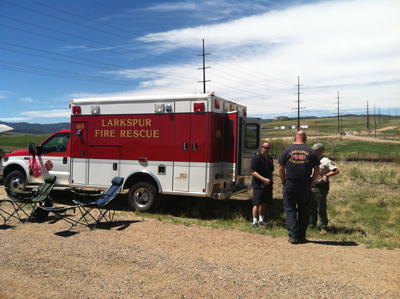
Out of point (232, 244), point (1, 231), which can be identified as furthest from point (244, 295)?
point (1, 231)

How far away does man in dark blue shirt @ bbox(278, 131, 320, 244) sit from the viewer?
5.82 metres

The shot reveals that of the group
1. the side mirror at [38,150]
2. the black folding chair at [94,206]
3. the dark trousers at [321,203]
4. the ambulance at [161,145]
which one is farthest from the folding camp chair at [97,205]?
the dark trousers at [321,203]

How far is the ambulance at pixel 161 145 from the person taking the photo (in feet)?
25.4

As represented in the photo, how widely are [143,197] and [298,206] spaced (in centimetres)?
395

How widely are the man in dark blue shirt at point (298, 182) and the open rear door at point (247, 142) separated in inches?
81.5

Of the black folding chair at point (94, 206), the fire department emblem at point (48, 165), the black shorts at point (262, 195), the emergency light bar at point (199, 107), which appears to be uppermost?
the emergency light bar at point (199, 107)

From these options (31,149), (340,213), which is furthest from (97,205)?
(340,213)

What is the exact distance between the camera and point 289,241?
5953mm

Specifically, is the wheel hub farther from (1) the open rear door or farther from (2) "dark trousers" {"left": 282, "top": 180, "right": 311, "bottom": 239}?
(2) "dark trousers" {"left": 282, "top": 180, "right": 311, "bottom": 239}

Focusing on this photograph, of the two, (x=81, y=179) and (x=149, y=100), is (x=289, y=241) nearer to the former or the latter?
(x=149, y=100)

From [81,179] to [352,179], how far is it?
382 inches

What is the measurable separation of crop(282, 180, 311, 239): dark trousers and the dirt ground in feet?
0.92

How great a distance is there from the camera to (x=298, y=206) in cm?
595

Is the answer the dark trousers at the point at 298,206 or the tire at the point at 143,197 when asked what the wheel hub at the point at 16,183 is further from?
the dark trousers at the point at 298,206
